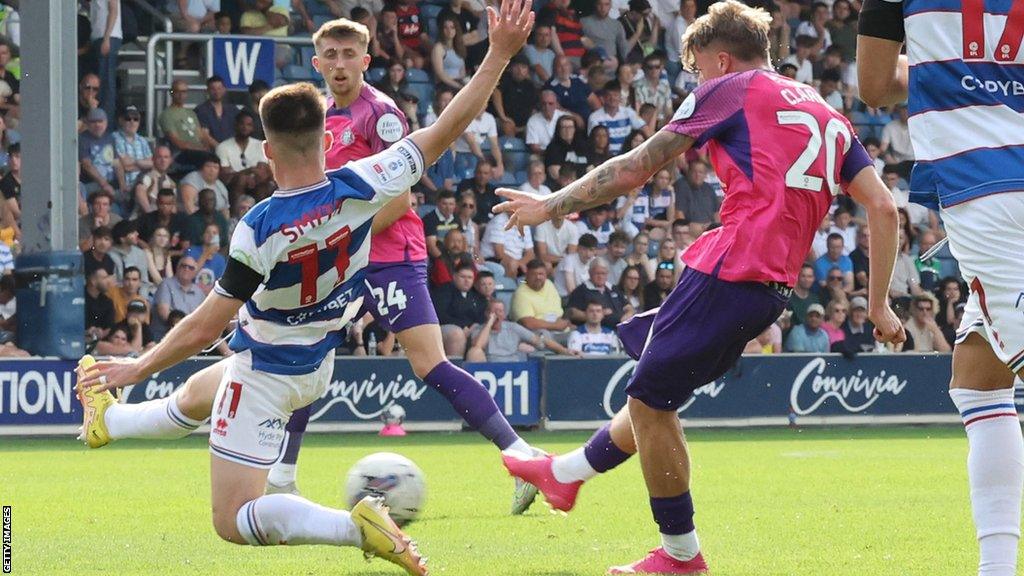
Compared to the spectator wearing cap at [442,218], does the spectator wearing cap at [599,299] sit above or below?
below

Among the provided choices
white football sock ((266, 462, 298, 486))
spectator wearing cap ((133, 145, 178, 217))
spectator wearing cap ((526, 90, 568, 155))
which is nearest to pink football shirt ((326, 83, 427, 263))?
white football sock ((266, 462, 298, 486))

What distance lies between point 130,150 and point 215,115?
1.08 metres

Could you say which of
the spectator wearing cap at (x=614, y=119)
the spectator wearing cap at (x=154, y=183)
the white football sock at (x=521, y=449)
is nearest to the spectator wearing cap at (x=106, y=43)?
the spectator wearing cap at (x=154, y=183)

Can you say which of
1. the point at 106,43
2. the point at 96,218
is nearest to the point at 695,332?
the point at 96,218

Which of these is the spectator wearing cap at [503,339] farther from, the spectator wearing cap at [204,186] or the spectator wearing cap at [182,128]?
the spectator wearing cap at [182,128]

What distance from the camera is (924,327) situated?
18188mm

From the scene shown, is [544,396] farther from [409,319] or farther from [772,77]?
[772,77]

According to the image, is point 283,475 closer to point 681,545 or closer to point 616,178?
point 681,545

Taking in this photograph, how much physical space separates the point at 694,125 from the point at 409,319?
3274mm

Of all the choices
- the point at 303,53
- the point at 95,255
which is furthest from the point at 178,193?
the point at 303,53

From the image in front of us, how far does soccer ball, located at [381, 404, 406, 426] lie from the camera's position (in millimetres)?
15258

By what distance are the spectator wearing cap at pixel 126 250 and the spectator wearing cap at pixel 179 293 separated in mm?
409

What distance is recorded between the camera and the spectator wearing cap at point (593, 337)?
54.8 ft

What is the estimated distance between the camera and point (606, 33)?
21250 mm
